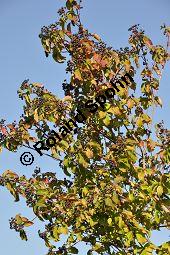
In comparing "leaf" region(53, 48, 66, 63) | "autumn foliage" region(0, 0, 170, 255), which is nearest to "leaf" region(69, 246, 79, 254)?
"autumn foliage" region(0, 0, 170, 255)

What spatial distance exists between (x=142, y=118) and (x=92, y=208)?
1.98 meters

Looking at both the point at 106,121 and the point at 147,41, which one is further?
the point at 147,41

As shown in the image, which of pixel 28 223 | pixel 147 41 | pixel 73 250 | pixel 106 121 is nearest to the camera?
pixel 28 223

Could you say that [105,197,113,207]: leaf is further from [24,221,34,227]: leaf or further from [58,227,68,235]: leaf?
[24,221,34,227]: leaf

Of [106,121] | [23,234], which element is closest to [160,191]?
[106,121]

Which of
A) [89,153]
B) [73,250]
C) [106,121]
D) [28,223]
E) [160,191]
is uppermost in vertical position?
[106,121]

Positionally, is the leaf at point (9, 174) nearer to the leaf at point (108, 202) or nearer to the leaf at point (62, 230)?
the leaf at point (62, 230)

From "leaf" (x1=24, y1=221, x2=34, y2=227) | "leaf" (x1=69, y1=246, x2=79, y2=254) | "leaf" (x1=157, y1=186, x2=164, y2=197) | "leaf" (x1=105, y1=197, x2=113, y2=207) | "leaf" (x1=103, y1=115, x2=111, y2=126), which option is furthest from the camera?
"leaf" (x1=103, y1=115, x2=111, y2=126)

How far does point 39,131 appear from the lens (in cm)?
738

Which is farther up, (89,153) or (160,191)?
(89,153)

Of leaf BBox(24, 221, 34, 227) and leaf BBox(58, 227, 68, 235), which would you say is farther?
leaf BBox(24, 221, 34, 227)

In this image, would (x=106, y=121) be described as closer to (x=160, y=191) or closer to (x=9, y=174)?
(x=160, y=191)

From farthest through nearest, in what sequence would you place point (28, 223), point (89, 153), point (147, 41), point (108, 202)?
point (147, 41)
point (28, 223)
point (89, 153)
point (108, 202)

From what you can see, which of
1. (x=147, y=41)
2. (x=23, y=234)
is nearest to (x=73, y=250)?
(x=23, y=234)
